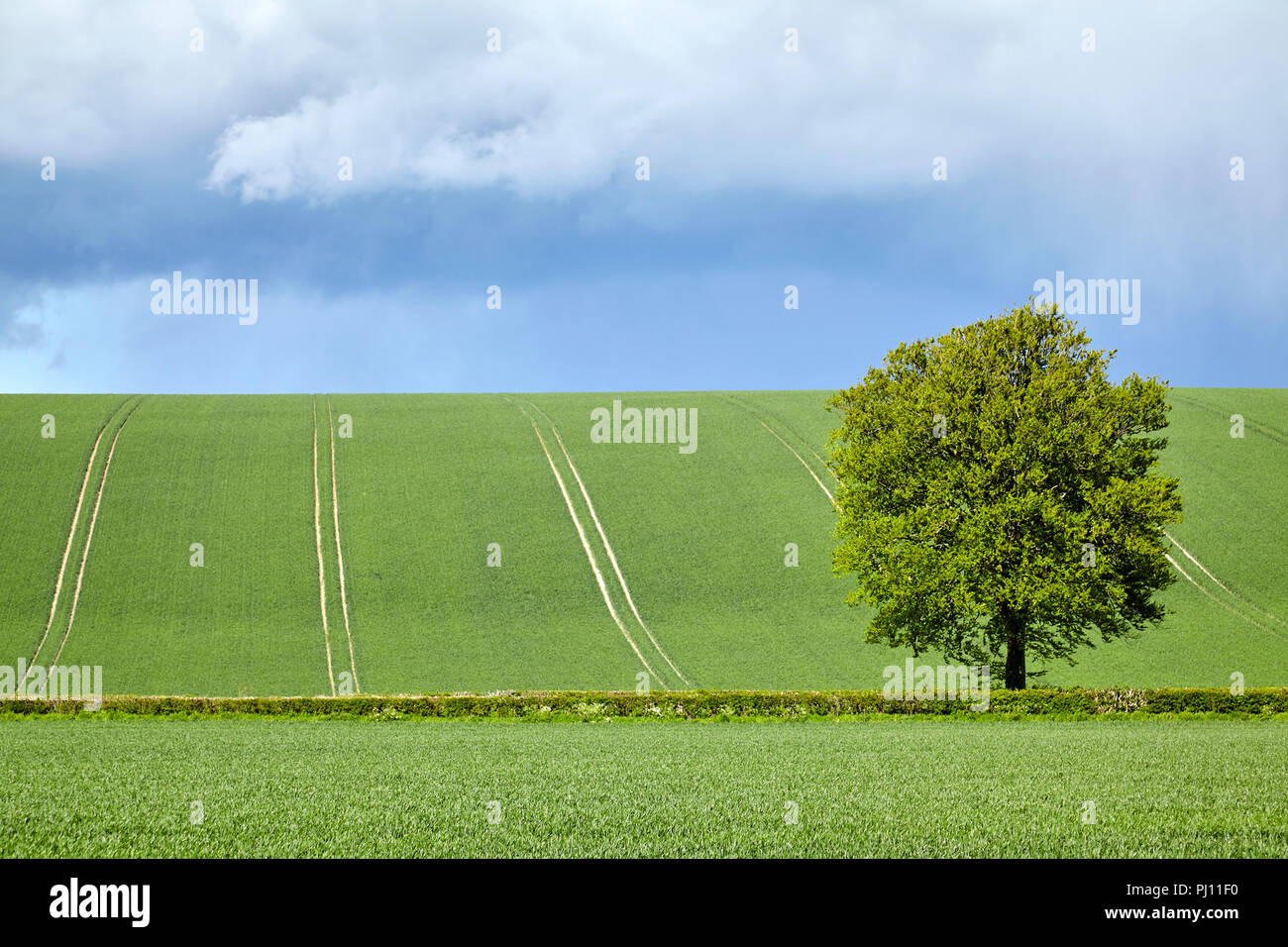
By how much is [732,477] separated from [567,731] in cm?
4728

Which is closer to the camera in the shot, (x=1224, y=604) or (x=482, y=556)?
(x=1224, y=604)

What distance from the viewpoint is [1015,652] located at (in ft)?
125

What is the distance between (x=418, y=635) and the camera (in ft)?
174

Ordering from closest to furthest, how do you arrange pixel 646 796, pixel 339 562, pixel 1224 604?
pixel 646 796, pixel 1224 604, pixel 339 562

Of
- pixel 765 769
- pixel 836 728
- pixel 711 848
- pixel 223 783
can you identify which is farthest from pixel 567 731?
pixel 711 848

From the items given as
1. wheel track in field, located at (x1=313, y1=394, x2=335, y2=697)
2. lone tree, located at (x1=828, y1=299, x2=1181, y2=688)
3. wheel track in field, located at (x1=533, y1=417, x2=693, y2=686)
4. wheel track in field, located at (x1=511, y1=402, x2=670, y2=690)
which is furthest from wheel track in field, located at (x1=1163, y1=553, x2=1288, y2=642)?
wheel track in field, located at (x1=313, y1=394, x2=335, y2=697)

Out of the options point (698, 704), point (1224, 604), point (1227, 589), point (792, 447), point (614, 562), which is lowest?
point (698, 704)

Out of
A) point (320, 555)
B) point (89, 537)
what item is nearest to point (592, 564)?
point (320, 555)

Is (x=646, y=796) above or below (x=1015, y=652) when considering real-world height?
above

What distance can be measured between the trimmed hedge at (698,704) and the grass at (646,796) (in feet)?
35.4

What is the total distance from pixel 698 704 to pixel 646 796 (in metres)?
21.9

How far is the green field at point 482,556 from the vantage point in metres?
49.8

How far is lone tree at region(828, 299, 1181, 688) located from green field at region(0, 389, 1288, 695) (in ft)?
41.6

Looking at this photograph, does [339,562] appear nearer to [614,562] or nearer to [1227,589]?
[614,562]
